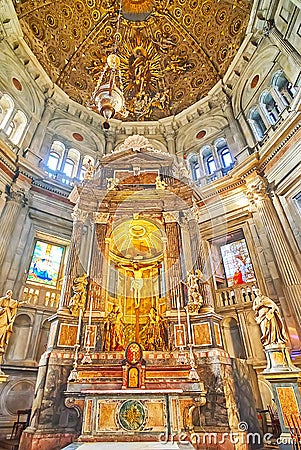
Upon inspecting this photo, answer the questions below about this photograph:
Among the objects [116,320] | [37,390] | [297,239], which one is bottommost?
[37,390]

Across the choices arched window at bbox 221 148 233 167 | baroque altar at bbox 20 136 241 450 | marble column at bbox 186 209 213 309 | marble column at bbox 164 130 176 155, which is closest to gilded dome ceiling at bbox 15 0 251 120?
marble column at bbox 164 130 176 155

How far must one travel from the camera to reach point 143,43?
18000 millimetres

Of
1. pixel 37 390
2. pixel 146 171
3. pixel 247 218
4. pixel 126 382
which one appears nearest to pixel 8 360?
pixel 37 390

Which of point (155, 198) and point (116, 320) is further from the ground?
point (155, 198)

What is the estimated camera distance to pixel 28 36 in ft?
51.8

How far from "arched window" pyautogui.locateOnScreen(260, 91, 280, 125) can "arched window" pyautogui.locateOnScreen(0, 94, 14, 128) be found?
12.7 meters

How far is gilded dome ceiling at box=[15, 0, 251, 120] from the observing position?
16047mm

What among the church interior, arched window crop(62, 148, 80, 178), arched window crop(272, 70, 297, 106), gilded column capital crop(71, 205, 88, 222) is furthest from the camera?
arched window crop(62, 148, 80, 178)

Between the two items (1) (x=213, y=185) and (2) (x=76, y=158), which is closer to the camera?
(1) (x=213, y=185)

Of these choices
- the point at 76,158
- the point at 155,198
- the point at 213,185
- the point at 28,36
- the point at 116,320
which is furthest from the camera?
→ the point at 76,158

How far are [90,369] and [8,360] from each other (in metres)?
4.32

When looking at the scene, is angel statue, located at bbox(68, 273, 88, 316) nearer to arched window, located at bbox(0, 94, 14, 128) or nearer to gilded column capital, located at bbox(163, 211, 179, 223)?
gilded column capital, located at bbox(163, 211, 179, 223)

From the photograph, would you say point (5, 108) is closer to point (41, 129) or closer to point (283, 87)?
point (41, 129)

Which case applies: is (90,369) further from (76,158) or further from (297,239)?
(76,158)
